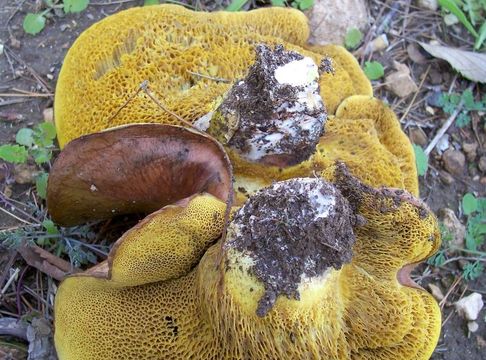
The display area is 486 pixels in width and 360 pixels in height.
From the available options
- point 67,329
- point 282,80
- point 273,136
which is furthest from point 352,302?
point 67,329

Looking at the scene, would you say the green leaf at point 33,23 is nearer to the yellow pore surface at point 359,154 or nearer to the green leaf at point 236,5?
the green leaf at point 236,5

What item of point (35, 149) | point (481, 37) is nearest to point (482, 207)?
point (481, 37)

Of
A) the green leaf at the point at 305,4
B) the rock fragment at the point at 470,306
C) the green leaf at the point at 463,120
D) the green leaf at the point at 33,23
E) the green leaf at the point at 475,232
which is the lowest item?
the rock fragment at the point at 470,306

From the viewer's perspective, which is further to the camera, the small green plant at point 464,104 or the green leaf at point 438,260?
the small green plant at point 464,104

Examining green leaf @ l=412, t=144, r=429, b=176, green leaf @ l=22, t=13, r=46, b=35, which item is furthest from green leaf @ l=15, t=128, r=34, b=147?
green leaf @ l=412, t=144, r=429, b=176

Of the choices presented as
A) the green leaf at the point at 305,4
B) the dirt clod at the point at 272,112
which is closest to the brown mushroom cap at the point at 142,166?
the dirt clod at the point at 272,112

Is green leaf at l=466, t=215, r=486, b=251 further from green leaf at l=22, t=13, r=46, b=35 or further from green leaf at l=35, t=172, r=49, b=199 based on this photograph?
green leaf at l=22, t=13, r=46, b=35
